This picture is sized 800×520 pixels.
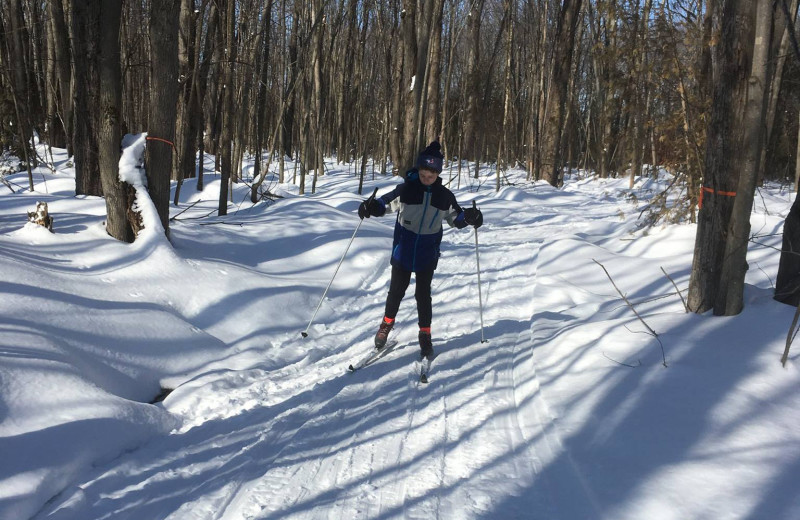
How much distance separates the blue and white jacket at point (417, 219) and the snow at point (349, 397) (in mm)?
979

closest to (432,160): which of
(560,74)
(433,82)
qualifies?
(433,82)

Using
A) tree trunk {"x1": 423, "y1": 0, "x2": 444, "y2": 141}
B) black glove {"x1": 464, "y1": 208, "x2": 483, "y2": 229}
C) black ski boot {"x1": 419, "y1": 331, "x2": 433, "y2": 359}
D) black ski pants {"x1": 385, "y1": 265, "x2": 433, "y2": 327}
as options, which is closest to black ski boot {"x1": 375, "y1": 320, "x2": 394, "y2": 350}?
black ski pants {"x1": 385, "y1": 265, "x2": 433, "y2": 327}

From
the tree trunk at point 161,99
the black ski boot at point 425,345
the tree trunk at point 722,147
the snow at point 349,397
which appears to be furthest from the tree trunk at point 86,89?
the tree trunk at point 722,147

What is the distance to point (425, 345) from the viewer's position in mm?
5305

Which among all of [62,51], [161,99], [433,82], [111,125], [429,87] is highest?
[62,51]

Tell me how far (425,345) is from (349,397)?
115 cm

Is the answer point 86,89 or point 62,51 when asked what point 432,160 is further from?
point 62,51

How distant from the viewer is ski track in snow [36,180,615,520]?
2945 millimetres

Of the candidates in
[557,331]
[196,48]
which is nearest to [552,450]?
[557,331]

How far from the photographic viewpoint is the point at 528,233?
40.9ft

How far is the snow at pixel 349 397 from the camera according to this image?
116 inches

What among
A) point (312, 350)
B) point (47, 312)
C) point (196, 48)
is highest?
point (196, 48)

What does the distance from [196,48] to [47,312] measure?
8942 millimetres

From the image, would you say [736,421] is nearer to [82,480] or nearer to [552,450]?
[552,450]
